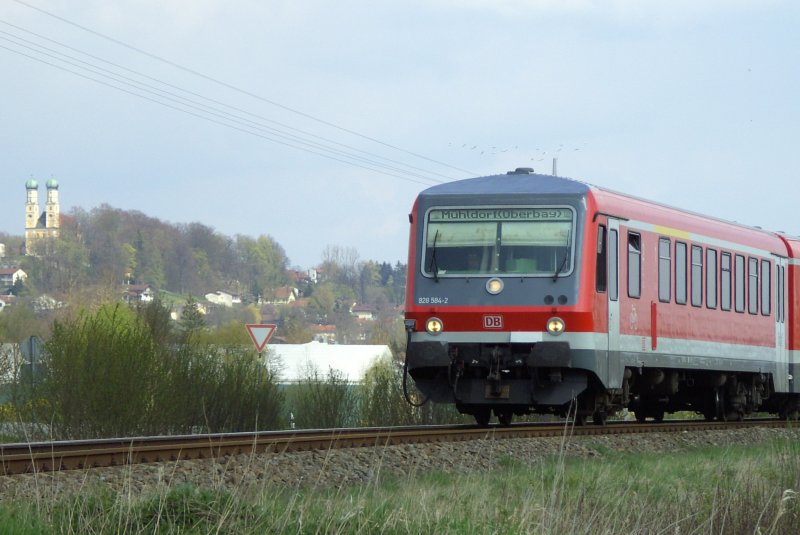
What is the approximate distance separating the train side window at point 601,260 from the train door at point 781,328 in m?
7.32

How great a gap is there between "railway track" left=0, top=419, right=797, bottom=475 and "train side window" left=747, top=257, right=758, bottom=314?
299 cm

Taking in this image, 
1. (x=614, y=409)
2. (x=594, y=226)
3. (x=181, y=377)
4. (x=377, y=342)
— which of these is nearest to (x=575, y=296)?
(x=594, y=226)

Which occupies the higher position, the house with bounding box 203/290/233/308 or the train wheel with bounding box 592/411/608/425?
the house with bounding box 203/290/233/308

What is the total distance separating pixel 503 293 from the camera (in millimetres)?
18781

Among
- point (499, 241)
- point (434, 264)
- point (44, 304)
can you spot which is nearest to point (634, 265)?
point (499, 241)

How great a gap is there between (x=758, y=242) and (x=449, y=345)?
26.2 feet

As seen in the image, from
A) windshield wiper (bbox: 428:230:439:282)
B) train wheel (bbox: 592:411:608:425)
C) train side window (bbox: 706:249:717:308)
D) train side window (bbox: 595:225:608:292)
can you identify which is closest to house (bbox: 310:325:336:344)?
train side window (bbox: 706:249:717:308)

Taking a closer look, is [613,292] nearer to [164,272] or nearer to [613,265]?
[613,265]

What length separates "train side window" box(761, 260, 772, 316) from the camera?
24641 millimetres

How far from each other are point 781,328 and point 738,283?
2.48 metres

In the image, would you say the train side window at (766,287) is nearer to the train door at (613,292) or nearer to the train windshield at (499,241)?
the train door at (613,292)

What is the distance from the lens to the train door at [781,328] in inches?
998

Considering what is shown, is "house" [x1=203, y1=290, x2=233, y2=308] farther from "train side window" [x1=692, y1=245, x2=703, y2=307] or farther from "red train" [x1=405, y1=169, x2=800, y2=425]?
"red train" [x1=405, y1=169, x2=800, y2=425]

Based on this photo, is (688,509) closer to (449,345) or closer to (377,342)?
(449,345)
